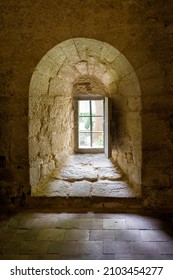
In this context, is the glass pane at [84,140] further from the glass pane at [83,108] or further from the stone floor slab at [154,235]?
the stone floor slab at [154,235]

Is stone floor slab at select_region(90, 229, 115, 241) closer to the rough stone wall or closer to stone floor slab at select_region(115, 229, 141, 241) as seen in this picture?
stone floor slab at select_region(115, 229, 141, 241)

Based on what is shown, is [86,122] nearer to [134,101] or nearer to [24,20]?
[134,101]

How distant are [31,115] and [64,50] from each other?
75 cm

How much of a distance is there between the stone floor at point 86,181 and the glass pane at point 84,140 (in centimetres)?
42

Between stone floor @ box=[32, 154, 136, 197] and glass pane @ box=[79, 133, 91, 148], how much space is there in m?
0.42

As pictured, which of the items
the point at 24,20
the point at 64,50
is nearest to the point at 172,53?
the point at 64,50

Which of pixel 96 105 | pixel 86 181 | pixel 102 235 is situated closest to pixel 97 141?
pixel 86 181

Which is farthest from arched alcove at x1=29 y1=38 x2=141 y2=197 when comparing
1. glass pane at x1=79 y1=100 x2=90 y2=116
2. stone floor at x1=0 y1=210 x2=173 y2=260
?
stone floor at x1=0 y1=210 x2=173 y2=260

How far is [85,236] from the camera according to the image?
7.30 feet

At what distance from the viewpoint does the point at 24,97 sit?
8.57ft

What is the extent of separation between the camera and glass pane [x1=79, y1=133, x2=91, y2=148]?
12.7ft

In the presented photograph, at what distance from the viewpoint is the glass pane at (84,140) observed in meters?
3.87

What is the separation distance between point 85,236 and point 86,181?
0.86m

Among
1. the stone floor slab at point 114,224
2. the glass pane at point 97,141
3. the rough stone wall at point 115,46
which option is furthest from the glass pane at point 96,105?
the stone floor slab at point 114,224
